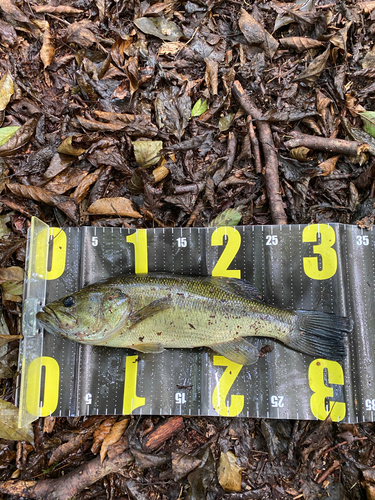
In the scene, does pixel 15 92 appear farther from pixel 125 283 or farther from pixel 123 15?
pixel 125 283

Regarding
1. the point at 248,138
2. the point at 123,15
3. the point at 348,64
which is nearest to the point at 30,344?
the point at 248,138

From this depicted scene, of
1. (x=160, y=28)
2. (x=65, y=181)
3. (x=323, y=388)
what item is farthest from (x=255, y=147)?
(x=323, y=388)

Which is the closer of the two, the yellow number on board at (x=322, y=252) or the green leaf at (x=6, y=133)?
the yellow number on board at (x=322, y=252)

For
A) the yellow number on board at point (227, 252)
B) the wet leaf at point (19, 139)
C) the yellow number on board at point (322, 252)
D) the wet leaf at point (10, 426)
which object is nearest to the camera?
the wet leaf at point (10, 426)

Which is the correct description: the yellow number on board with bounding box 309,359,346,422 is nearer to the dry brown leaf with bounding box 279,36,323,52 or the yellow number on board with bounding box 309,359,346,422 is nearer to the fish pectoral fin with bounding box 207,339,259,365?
the fish pectoral fin with bounding box 207,339,259,365

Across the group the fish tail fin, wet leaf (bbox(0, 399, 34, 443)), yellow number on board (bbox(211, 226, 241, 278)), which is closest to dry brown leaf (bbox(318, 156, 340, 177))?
yellow number on board (bbox(211, 226, 241, 278))

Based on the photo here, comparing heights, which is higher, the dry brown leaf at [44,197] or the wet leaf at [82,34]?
the wet leaf at [82,34]

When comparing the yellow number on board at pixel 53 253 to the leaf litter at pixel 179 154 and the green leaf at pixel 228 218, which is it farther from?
the green leaf at pixel 228 218

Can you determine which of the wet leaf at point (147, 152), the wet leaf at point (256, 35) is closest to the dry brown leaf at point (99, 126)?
the wet leaf at point (147, 152)
